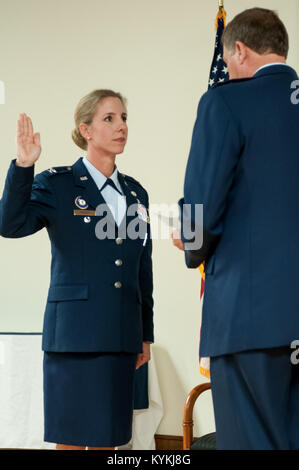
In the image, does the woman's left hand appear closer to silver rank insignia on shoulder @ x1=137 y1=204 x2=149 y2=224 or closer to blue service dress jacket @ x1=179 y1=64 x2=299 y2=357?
silver rank insignia on shoulder @ x1=137 y1=204 x2=149 y2=224

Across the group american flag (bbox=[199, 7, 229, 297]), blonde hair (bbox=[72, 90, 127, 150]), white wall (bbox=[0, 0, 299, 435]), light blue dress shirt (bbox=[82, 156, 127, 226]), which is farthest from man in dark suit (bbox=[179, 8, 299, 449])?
white wall (bbox=[0, 0, 299, 435])

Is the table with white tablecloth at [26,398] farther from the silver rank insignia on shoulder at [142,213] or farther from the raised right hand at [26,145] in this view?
the raised right hand at [26,145]

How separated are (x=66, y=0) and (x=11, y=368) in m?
3.01

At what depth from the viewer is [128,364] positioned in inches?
85.0

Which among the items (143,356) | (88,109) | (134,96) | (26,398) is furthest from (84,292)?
(134,96)

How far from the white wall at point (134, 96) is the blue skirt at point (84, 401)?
2.19 m

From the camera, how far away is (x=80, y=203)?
2.21 meters

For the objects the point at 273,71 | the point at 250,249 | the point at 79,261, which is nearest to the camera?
the point at 250,249

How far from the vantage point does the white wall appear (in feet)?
14.0

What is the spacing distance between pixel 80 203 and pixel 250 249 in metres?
0.90

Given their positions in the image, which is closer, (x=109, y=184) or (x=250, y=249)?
(x=250, y=249)

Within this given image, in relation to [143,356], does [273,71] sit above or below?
above

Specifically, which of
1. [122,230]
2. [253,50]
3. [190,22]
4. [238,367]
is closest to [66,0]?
[190,22]

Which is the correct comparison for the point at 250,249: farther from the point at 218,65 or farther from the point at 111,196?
the point at 218,65
